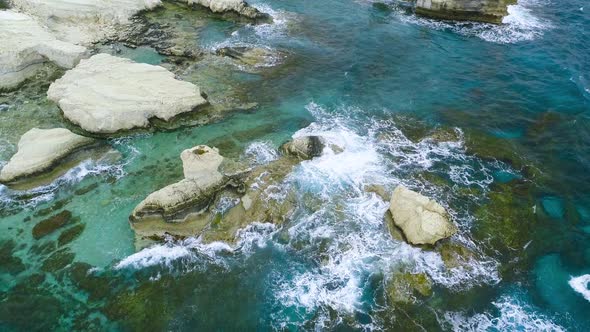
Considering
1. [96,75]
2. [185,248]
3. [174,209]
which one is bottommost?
[185,248]

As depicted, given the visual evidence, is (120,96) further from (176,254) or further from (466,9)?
(466,9)

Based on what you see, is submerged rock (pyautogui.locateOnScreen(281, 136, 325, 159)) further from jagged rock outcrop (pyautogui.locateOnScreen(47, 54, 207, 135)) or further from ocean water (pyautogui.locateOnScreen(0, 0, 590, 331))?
jagged rock outcrop (pyautogui.locateOnScreen(47, 54, 207, 135))

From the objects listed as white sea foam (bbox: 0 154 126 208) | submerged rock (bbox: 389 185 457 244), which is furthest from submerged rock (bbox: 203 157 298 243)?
white sea foam (bbox: 0 154 126 208)

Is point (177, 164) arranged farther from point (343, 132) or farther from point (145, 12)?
point (145, 12)

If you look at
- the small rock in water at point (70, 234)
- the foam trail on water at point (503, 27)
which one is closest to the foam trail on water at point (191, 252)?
the small rock in water at point (70, 234)

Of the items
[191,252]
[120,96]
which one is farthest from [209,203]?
[120,96]

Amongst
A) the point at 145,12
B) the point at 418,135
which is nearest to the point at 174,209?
the point at 418,135
